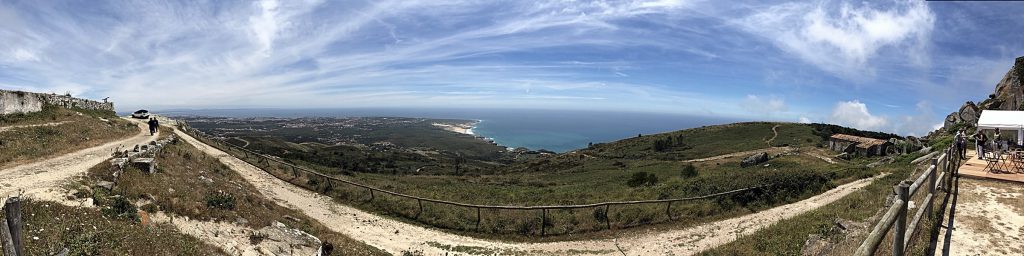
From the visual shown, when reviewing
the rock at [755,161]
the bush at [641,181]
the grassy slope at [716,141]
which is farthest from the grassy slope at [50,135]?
the grassy slope at [716,141]

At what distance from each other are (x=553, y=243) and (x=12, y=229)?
48.8 feet

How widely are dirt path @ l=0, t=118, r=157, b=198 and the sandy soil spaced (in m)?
23.1

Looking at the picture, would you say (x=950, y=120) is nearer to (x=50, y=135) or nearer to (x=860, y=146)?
(x=860, y=146)

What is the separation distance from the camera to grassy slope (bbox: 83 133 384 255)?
14055mm

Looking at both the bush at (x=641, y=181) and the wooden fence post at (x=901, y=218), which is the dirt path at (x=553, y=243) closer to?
the wooden fence post at (x=901, y=218)

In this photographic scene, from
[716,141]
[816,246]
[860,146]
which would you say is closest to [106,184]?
[816,246]

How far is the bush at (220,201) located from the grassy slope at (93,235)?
3190mm

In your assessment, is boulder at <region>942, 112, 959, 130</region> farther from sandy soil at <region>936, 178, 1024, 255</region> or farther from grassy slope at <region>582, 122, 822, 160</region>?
sandy soil at <region>936, 178, 1024, 255</region>

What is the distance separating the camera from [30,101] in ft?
101

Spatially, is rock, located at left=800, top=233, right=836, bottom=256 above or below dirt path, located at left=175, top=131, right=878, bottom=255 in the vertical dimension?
above

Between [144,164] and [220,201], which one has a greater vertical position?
[144,164]

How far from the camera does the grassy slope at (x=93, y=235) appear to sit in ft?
29.6

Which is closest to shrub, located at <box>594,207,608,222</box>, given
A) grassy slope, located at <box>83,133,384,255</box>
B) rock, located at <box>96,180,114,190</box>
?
grassy slope, located at <box>83,133,384,255</box>

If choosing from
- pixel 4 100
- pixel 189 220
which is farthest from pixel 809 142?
pixel 4 100
